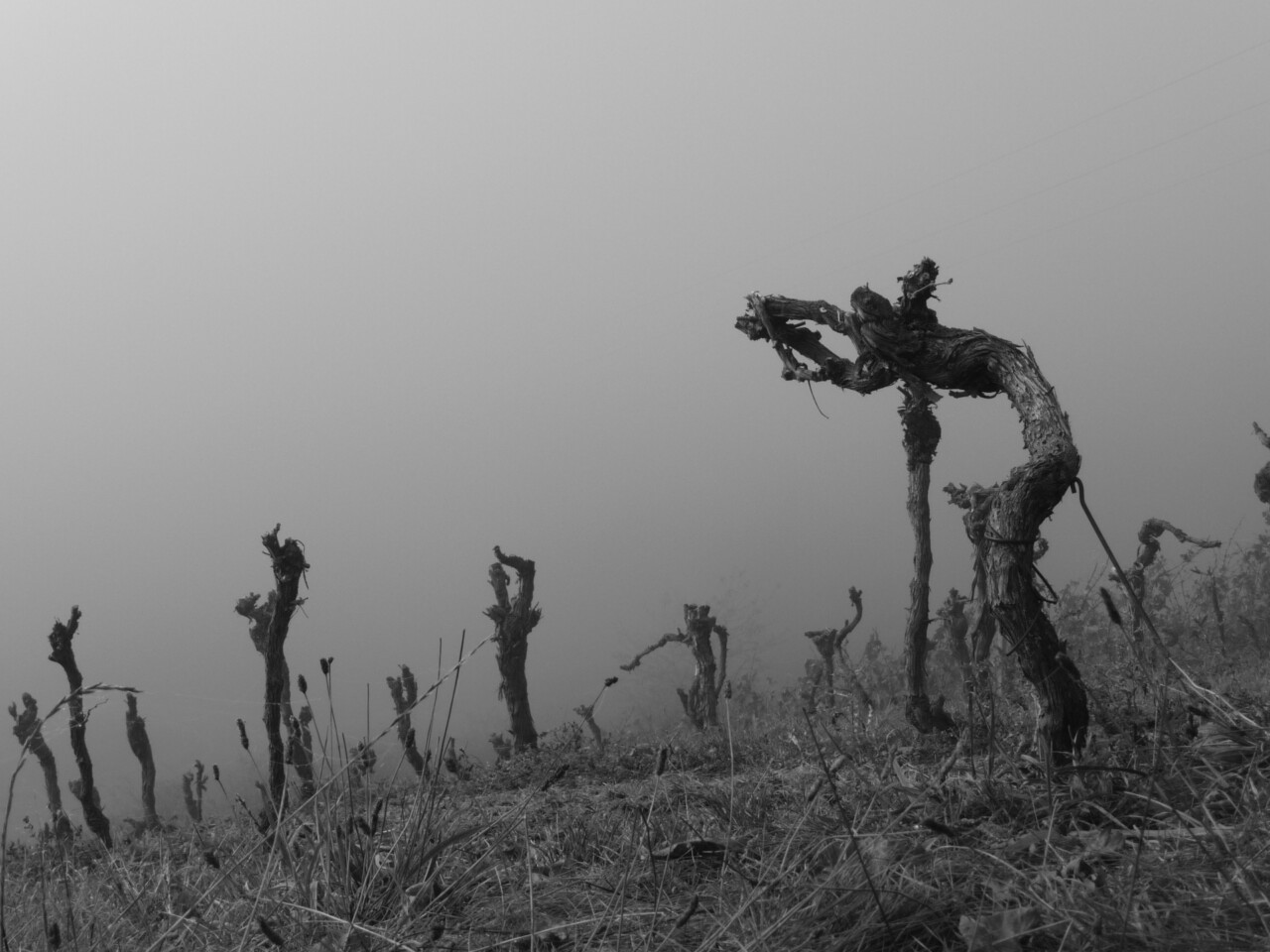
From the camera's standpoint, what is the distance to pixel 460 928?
3.46 meters

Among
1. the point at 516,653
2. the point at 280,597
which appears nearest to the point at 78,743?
the point at 280,597

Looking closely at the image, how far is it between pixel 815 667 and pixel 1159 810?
2831cm

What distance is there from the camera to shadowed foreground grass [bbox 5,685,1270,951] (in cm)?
275

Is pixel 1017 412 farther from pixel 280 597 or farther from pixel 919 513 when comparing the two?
pixel 919 513

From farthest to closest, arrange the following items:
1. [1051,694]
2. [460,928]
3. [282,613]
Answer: [282,613]
[1051,694]
[460,928]

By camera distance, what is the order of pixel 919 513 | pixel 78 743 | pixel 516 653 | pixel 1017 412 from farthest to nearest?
pixel 516 653 < pixel 919 513 < pixel 78 743 < pixel 1017 412

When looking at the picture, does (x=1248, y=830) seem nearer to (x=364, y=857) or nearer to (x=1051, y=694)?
(x=1051, y=694)

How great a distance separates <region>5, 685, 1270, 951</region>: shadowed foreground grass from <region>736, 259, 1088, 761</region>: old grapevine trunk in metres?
0.32

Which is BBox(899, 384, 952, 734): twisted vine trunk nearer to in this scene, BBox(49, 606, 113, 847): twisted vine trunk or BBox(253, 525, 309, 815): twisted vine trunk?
BBox(253, 525, 309, 815): twisted vine trunk

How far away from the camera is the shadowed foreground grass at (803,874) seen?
275 cm

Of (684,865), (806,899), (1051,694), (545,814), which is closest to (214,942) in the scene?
(684,865)

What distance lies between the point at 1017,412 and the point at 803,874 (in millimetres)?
3576

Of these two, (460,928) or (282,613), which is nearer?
(460,928)

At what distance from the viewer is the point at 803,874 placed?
3.07 m
